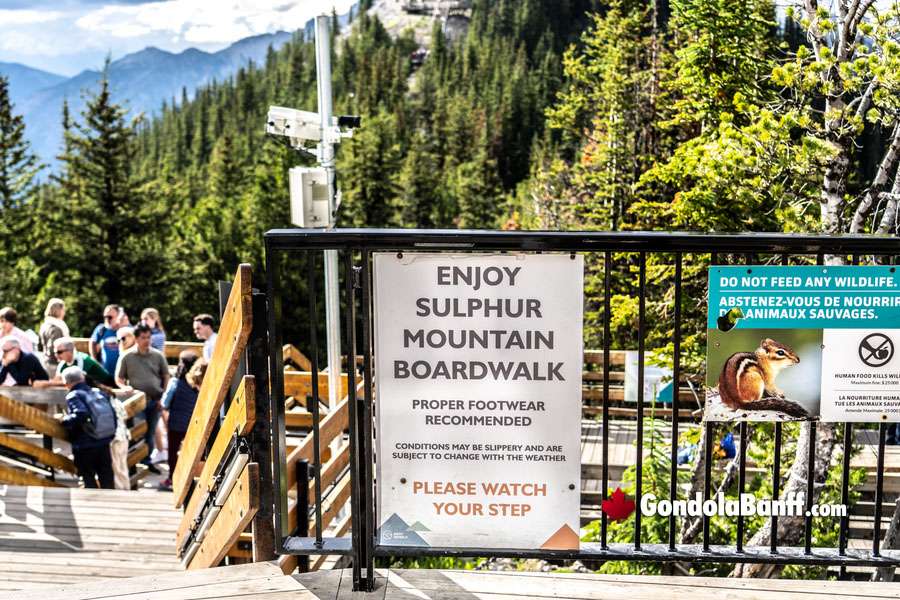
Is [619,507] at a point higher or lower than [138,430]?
higher

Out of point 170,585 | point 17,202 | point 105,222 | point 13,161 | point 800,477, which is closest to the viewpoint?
point 170,585

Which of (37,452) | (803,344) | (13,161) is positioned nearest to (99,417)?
(37,452)

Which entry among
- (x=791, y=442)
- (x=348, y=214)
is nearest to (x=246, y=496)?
(x=791, y=442)

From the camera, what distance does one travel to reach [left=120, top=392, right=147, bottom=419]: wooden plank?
8.50 meters

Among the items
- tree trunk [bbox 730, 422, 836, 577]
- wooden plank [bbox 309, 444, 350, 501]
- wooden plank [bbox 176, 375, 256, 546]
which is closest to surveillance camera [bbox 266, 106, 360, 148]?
wooden plank [bbox 309, 444, 350, 501]

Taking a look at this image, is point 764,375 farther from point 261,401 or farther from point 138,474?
point 138,474

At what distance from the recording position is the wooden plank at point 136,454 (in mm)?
9438

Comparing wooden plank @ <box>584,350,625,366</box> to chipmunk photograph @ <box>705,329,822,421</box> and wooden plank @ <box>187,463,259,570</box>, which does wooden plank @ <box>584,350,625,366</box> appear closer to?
wooden plank @ <box>187,463,259,570</box>

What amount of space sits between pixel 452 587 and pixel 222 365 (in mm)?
1275

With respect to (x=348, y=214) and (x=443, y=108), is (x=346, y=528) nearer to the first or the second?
(x=348, y=214)

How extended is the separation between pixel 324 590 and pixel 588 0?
17191 cm

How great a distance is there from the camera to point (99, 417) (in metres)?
7.84

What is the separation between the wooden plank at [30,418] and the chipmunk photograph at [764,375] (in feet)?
22.0

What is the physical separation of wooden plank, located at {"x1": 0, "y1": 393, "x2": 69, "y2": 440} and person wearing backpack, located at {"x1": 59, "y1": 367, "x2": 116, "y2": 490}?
0.15m
